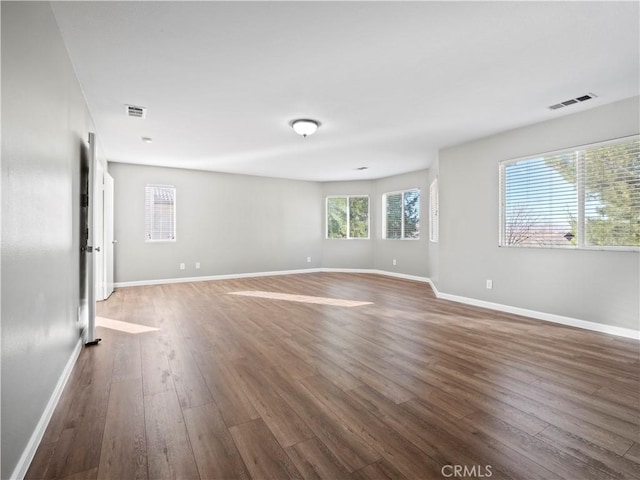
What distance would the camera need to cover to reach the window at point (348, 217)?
334 inches

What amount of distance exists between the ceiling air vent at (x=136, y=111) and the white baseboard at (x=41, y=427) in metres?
2.65

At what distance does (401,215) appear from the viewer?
7.71 metres

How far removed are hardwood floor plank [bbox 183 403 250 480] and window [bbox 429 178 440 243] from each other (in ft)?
16.7

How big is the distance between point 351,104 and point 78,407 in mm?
3518

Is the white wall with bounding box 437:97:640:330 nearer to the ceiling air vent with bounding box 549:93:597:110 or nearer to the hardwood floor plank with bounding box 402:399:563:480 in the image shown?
the ceiling air vent with bounding box 549:93:597:110

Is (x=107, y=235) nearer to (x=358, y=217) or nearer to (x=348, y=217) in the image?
(x=348, y=217)

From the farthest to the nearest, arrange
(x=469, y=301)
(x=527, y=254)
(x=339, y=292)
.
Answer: (x=339, y=292), (x=469, y=301), (x=527, y=254)

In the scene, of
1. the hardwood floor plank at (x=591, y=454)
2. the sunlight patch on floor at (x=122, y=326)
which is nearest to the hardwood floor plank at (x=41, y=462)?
the sunlight patch on floor at (x=122, y=326)

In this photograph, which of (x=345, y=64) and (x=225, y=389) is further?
(x=345, y=64)

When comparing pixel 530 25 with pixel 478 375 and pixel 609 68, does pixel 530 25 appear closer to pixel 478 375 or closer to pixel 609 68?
pixel 609 68

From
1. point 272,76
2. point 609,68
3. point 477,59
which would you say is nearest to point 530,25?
point 477,59

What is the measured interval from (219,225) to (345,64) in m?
5.45

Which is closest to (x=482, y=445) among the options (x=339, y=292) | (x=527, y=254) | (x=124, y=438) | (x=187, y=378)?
(x=124, y=438)

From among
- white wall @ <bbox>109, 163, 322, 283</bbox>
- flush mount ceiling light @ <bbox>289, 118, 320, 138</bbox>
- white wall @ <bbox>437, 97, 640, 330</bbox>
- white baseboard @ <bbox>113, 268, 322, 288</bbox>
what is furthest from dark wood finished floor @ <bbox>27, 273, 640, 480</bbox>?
white wall @ <bbox>109, 163, 322, 283</bbox>
